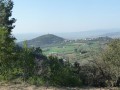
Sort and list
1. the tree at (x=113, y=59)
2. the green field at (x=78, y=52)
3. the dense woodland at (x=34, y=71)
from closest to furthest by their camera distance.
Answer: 1. the dense woodland at (x=34, y=71)
2. the tree at (x=113, y=59)
3. the green field at (x=78, y=52)

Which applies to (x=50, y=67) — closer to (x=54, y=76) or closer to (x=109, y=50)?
(x=54, y=76)

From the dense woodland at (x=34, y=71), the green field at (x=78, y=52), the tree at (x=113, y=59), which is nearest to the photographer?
the dense woodland at (x=34, y=71)

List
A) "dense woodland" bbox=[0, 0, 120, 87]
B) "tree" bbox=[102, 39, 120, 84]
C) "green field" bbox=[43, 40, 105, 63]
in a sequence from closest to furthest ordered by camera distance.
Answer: "dense woodland" bbox=[0, 0, 120, 87] → "tree" bbox=[102, 39, 120, 84] → "green field" bbox=[43, 40, 105, 63]

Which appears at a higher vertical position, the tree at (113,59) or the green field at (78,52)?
the tree at (113,59)

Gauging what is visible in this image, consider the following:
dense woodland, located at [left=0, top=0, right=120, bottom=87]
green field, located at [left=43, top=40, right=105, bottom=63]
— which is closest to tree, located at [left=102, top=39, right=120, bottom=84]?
dense woodland, located at [left=0, top=0, right=120, bottom=87]

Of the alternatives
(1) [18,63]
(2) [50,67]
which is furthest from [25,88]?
(2) [50,67]

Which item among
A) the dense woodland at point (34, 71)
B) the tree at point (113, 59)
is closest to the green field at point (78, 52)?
the tree at point (113, 59)

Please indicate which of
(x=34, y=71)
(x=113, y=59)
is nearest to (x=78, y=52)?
(x=113, y=59)

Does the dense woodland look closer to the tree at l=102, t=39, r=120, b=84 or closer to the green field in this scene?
the tree at l=102, t=39, r=120, b=84

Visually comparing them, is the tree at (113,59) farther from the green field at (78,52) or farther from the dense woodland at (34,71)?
the green field at (78,52)

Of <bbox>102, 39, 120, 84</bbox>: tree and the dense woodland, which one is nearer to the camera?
the dense woodland

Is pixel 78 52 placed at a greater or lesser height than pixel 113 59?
lesser

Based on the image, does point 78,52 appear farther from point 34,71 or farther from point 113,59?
point 34,71

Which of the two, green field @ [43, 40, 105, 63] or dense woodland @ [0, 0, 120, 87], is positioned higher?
dense woodland @ [0, 0, 120, 87]
